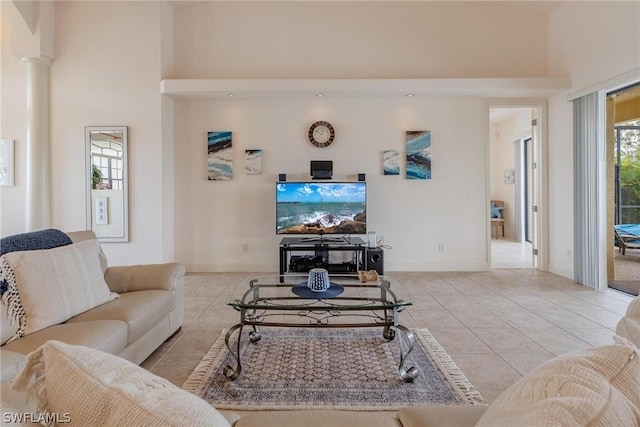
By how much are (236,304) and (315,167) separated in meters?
2.99

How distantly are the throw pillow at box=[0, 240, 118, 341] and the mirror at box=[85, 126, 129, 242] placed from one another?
2708 millimetres

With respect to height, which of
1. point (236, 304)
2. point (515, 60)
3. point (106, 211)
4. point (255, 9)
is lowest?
point (236, 304)

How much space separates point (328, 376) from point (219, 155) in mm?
3787

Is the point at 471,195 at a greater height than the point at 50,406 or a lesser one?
greater

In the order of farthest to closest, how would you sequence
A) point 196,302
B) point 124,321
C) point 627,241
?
point 627,241 → point 196,302 → point 124,321

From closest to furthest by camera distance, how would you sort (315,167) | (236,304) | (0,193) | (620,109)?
(236,304), (0,193), (315,167), (620,109)

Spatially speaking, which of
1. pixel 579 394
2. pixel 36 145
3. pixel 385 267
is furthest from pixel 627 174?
pixel 36 145

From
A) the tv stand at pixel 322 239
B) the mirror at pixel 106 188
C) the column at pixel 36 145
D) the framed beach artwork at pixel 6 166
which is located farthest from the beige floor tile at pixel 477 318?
the framed beach artwork at pixel 6 166

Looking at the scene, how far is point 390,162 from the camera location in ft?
16.6

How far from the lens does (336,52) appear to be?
4.99m

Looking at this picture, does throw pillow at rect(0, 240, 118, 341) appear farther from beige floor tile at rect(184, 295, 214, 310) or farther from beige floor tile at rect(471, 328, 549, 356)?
beige floor tile at rect(471, 328, 549, 356)

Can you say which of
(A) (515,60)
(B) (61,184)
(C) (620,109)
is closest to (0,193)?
(B) (61,184)

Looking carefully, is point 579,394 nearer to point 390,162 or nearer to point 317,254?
point 317,254

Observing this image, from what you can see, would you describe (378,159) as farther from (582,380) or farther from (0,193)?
(0,193)
